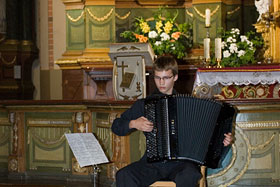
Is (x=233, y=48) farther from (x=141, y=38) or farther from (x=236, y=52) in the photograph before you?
(x=141, y=38)

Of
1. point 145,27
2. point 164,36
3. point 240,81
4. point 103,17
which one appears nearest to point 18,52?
point 103,17

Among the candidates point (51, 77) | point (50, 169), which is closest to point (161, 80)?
point (50, 169)

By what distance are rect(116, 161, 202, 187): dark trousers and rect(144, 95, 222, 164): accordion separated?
0.13 metres

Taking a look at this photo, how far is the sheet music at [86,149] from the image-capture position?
241 inches

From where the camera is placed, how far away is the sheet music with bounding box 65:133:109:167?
20.0 feet

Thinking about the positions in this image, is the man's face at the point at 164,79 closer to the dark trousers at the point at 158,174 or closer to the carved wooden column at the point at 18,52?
the dark trousers at the point at 158,174

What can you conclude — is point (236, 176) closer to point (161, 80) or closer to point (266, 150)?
point (266, 150)

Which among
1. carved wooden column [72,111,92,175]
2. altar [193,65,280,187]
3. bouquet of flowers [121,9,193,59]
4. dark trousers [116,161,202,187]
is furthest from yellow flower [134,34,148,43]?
dark trousers [116,161,202,187]

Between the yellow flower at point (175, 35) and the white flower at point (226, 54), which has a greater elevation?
the yellow flower at point (175, 35)

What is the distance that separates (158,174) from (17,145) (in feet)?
11.6

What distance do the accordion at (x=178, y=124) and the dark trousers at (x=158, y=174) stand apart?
0.13 metres

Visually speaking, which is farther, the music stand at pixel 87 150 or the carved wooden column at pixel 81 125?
the carved wooden column at pixel 81 125

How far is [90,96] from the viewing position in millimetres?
12258

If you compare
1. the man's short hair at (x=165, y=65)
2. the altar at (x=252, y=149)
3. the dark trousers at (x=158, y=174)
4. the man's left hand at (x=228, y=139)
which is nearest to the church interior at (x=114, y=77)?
the altar at (x=252, y=149)
